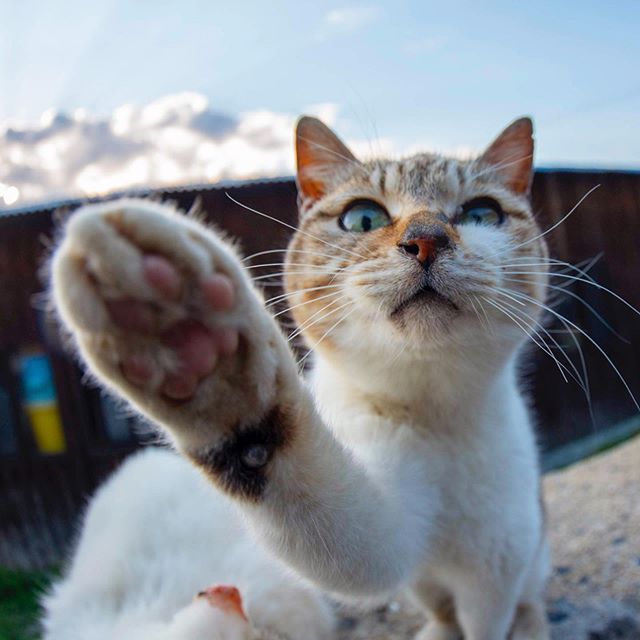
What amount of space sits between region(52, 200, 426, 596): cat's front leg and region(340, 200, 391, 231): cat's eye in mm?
571

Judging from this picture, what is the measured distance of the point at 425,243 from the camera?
3.61 feet

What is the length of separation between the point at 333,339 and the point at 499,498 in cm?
54

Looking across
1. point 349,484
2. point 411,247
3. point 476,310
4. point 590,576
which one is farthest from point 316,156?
point 590,576

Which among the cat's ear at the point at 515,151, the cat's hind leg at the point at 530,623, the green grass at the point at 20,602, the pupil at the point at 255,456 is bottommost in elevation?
the green grass at the point at 20,602

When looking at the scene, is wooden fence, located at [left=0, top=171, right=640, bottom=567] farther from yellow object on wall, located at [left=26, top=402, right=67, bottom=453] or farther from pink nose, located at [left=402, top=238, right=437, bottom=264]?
pink nose, located at [left=402, top=238, right=437, bottom=264]

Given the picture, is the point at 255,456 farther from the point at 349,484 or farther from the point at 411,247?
the point at 411,247

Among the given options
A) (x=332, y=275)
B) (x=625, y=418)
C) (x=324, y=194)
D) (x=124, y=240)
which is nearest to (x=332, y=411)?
(x=332, y=275)

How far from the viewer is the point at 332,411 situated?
137 centimetres

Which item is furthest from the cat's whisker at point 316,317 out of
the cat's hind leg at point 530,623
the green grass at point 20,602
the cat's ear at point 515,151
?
the green grass at point 20,602

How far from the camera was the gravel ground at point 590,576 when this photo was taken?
1845 mm

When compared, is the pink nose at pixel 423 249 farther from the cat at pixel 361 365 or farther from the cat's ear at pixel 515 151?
the cat's ear at pixel 515 151

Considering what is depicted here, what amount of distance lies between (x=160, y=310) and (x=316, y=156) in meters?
1.09

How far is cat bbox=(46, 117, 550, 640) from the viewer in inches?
25.2

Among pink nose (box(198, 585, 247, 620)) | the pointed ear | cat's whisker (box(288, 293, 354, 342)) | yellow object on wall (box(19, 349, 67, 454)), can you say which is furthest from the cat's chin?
yellow object on wall (box(19, 349, 67, 454))
